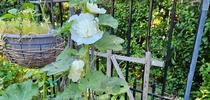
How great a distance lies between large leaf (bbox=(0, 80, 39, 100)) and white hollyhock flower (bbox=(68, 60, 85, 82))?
0.35m

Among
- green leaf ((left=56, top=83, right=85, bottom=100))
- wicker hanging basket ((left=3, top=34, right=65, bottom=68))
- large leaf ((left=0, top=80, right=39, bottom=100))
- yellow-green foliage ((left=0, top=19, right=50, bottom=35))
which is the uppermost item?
yellow-green foliage ((left=0, top=19, right=50, bottom=35))

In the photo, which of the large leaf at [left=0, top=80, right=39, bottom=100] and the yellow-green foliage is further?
the yellow-green foliage

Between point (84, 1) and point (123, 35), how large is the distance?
8.18 ft

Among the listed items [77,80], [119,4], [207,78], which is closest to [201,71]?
[207,78]

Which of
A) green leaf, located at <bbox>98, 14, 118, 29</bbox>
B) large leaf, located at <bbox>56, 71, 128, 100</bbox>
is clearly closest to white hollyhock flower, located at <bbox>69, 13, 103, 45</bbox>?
green leaf, located at <bbox>98, 14, 118, 29</bbox>

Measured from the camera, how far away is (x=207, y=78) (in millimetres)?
2598

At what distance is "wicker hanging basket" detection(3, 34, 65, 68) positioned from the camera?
1.44 metres

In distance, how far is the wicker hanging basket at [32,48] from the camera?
1.44 meters

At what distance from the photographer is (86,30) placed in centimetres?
102

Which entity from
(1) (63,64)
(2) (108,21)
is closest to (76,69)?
(1) (63,64)

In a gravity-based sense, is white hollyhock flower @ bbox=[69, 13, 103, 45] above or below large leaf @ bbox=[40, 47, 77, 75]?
above

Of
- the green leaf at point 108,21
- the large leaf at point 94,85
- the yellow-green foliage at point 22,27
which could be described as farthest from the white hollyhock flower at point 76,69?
the yellow-green foliage at point 22,27

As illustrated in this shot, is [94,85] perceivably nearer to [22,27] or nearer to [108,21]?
[108,21]

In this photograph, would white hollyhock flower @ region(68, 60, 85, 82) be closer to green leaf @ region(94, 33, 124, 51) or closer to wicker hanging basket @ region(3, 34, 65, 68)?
green leaf @ region(94, 33, 124, 51)
